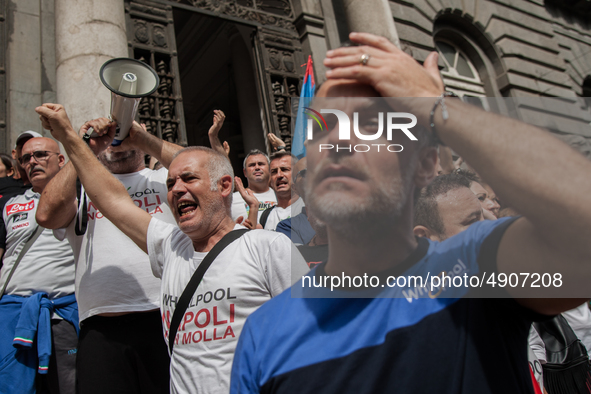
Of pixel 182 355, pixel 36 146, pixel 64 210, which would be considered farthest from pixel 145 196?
pixel 182 355

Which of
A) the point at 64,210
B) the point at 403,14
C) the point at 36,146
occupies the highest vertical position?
the point at 403,14

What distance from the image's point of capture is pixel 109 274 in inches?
94.0

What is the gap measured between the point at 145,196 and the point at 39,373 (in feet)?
3.92

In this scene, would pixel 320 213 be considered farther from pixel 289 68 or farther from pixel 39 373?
pixel 289 68

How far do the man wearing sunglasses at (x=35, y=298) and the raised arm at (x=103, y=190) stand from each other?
977mm

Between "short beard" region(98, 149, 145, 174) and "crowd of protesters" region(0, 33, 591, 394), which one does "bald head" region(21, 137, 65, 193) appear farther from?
"crowd of protesters" region(0, 33, 591, 394)

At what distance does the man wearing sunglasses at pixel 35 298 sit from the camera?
240 cm

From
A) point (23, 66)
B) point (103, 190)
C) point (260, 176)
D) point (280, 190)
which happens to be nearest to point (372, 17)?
point (260, 176)

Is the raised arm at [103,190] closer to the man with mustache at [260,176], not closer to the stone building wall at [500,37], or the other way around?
the man with mustache at [260,176]

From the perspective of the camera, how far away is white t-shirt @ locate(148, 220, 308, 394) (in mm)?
1553

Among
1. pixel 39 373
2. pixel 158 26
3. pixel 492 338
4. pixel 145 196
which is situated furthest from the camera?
pixel 158 26

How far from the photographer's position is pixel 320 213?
0.87 meters

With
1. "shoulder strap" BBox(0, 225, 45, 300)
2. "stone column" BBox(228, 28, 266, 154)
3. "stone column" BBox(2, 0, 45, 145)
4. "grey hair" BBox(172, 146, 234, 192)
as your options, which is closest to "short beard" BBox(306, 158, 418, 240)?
"grey hair" BBox(172, 146, 234, 192)

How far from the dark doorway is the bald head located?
5059 mm
